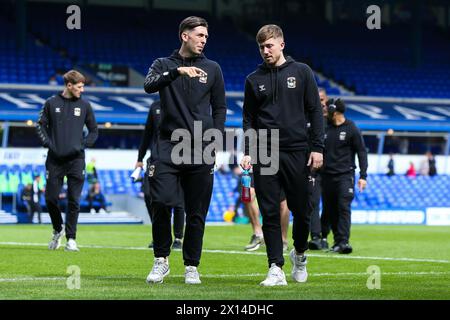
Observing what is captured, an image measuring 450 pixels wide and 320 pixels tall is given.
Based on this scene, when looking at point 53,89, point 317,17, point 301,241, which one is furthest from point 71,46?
point 301,241

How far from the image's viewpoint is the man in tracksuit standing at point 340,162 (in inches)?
582

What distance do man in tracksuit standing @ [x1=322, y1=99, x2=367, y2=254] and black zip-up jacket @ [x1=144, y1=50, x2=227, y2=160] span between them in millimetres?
5821

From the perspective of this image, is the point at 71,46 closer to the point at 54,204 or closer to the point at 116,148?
the point at 116,148

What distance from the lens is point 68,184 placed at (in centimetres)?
1385

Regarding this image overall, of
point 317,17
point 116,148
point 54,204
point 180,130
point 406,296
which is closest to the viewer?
point 406,296

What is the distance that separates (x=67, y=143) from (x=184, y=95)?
5.02 meters

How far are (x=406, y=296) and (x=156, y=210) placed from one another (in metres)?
2.28

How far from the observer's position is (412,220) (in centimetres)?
3297

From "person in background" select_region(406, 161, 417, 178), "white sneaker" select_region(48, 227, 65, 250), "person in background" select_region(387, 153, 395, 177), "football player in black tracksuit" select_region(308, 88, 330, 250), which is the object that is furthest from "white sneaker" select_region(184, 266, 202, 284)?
"person in background" select_region(406, 161, 417, 178)

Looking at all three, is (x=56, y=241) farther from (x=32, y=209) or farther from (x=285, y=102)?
(x=32, y=209)

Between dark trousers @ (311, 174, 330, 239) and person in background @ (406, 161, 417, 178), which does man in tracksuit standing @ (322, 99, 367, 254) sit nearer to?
dark trousers @ (311, 174, 330, 239)

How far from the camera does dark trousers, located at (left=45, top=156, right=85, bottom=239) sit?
13.8m

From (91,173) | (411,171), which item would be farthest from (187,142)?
(411,171)

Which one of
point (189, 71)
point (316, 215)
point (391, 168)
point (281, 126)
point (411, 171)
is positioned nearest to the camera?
point (189, 71)
